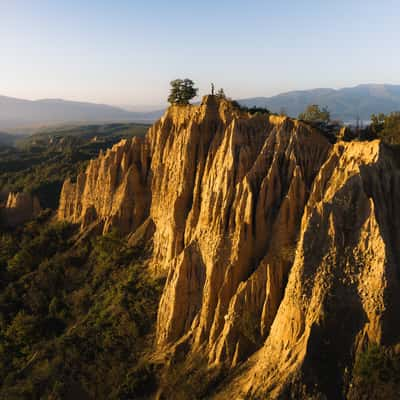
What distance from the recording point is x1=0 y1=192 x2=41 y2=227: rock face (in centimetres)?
5576

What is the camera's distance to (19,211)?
184 feet

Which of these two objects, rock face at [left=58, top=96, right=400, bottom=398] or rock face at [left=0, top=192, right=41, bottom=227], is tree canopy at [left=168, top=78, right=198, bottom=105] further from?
rock face at [left=0, top=192, right=41, bottom=227]

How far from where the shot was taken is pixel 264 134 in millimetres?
26203

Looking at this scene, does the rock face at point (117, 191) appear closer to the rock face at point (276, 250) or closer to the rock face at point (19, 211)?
the rock face at point (276, 250)

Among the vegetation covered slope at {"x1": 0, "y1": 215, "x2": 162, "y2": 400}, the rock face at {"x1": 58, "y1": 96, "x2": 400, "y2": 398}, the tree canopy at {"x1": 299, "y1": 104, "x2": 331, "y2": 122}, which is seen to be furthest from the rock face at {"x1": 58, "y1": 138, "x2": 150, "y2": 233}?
the tree canopy at {"x1": 299, "y1": 104, "x2": 331, "y2": 122}

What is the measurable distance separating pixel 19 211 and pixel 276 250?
47.2 metres

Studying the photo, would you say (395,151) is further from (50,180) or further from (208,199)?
(50,180)

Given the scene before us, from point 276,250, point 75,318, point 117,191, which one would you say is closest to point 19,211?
point 117,191

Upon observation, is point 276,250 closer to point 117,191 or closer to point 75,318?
point 75,318

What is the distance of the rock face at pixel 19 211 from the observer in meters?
55.8

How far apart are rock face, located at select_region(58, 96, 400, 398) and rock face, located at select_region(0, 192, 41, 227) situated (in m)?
32.4

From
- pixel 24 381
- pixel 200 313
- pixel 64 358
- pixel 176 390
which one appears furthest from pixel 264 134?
pixel 24 381

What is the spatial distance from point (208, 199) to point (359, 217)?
34.8 feet

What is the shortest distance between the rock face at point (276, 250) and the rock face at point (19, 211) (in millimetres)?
32391
